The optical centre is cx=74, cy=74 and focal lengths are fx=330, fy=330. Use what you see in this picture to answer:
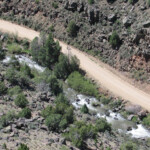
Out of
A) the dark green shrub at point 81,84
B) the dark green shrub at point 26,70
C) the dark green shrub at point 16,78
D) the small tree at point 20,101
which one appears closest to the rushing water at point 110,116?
the dark green shrub at point 81,84

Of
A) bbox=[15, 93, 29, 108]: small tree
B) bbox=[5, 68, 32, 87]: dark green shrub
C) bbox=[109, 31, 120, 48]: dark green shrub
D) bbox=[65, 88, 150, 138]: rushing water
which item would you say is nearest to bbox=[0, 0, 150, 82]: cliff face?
bbox=[109, 31, 120, 48]: dark green shrub

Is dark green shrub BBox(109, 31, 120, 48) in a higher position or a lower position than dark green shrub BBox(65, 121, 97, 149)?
higher

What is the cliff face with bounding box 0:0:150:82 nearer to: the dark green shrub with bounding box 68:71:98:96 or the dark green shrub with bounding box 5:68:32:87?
the dark green shrub with bounding box 68:71:98:96

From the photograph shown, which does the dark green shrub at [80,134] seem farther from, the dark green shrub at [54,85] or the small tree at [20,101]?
the dark green shrub at [54,85]

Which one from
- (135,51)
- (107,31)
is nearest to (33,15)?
(107,31)

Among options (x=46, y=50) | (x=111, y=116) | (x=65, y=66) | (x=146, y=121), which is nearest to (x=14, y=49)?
(x=46, y=50)
